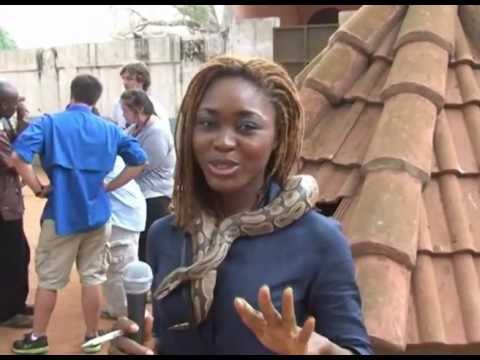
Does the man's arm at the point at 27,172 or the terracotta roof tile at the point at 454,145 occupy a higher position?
the terracotta roof tile at the point at 454,145

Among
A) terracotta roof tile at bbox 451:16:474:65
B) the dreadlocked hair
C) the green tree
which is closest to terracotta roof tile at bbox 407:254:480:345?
the dreadlocked hair

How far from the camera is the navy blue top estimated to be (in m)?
1.53

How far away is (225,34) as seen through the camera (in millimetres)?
13195

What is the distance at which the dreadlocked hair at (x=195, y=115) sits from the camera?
5.46 ft

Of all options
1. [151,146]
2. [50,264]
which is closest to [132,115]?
[151,146]

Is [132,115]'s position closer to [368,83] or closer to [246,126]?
[368,83]

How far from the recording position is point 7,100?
5.23 metres

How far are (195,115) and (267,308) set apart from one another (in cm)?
58

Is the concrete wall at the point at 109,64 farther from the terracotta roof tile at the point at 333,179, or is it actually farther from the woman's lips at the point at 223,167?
the woman's lips at the point at 223,167

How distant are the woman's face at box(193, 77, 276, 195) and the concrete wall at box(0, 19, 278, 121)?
11.2 m

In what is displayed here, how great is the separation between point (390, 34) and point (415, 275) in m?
1.35

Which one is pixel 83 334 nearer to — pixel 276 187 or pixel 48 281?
pixel 48 281

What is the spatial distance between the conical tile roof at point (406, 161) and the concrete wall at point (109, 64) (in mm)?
9661

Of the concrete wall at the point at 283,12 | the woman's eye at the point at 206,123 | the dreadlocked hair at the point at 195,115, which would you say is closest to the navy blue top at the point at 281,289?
the dreadlocked hair at the point at 195,115
